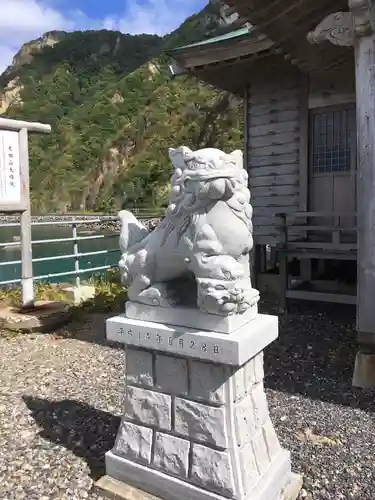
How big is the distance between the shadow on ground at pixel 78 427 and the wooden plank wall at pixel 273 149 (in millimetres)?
4492

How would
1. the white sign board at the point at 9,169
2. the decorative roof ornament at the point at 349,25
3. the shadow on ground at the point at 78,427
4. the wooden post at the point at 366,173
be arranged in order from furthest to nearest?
1. the white sign board at the point at 9,169
2. the wooden post at the point at 366,173
3. the decorative roof ornament at the point at 349,25
4. the shadow on ground at the point at 78,427

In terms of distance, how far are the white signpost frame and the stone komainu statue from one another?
141 inches

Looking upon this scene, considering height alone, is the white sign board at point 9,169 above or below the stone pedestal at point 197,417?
above

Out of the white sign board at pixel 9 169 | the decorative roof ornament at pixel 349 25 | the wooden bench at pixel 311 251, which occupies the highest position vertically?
the decorative roof ornament at pixel 349 25

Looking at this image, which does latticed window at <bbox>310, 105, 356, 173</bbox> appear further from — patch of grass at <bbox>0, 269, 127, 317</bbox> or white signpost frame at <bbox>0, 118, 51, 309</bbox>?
white signpost frame at <bbox>0, 118, 51, 309</bbox>

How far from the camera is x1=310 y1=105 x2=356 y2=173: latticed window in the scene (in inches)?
252

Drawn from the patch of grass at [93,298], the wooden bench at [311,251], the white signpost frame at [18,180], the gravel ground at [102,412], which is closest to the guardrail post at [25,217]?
the white signpost frame at [18,180]

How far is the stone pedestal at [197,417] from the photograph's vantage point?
83.6 inches

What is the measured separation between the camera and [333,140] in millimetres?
6578

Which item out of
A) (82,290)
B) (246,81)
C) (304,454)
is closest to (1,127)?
(82,290)

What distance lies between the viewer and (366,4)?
3369 mm

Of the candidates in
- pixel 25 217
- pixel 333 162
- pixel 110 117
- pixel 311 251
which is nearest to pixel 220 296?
pixel 311 251

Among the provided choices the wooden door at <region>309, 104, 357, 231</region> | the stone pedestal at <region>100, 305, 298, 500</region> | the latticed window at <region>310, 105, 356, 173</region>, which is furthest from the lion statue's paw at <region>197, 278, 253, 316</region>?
the latticed window at <region>310, 105, 356, 173</region>

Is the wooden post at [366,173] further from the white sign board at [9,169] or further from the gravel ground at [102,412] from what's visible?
the white sign board at [9,169]
